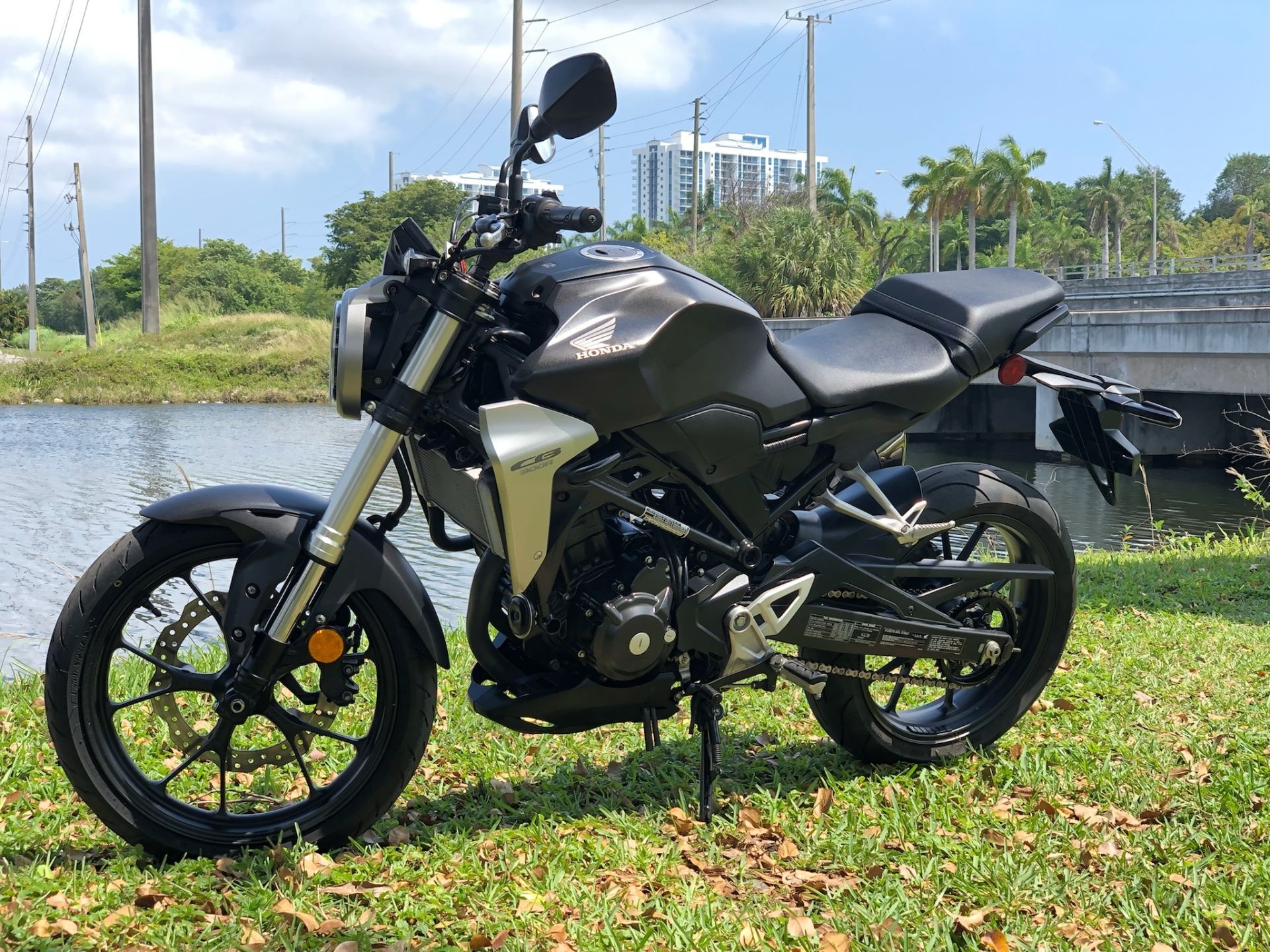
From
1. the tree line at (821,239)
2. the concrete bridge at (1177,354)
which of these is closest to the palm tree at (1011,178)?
the tree line at (821,239)

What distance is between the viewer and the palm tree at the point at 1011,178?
52.8 metres

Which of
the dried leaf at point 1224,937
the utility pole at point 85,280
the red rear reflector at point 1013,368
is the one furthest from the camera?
the utility pole at point 85,280

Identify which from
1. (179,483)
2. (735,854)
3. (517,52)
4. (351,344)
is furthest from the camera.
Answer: (517,52)

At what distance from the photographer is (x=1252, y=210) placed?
70000 millimetres

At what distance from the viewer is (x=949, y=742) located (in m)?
3.59

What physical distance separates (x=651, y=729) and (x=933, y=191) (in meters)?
54.8

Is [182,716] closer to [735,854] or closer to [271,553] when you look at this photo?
[271,553]

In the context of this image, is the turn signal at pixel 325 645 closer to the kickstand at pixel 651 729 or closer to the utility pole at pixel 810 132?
the kickstand at pixel 651 729

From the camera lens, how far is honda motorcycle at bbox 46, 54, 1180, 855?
105 inches

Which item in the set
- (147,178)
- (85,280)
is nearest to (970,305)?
(147,178)

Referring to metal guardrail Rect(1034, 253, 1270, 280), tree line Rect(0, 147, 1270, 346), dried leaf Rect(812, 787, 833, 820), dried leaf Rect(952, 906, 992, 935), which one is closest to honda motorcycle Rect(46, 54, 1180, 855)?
Result: dried leaf Rect(812, 787, 833, 820)

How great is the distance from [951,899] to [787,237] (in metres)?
28.8

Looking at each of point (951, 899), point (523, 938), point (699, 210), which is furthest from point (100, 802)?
point (699, 210)

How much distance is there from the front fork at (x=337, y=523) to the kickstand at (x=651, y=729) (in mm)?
892
